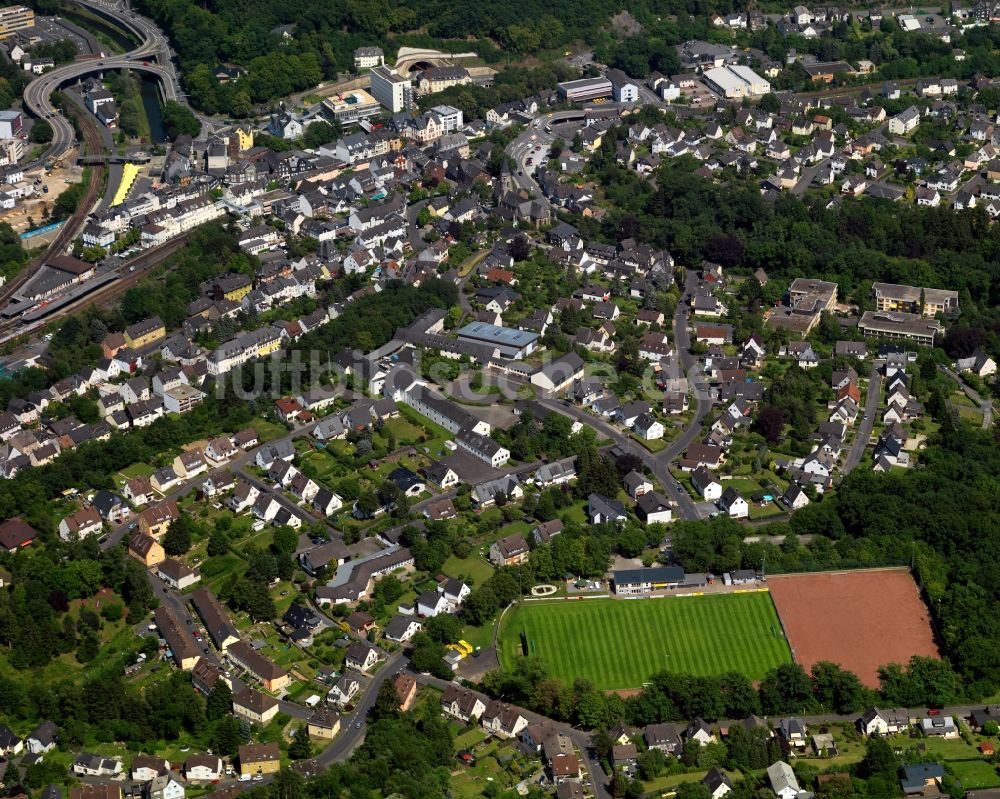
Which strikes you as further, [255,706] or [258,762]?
[255,706]

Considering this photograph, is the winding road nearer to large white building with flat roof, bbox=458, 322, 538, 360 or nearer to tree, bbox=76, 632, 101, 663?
large white building with flat roof, bbox=458, 322, 538, 360

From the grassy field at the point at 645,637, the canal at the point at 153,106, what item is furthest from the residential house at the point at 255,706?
the canal at the point at 153,106

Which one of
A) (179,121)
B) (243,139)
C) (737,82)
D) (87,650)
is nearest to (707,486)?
(87,650)

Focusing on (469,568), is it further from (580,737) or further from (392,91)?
(392,91)

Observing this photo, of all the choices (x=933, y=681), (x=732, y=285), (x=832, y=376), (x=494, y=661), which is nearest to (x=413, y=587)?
(x=494, y=661)

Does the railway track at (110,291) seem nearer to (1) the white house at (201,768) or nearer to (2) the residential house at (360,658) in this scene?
(2) the residential house at (360,658)
